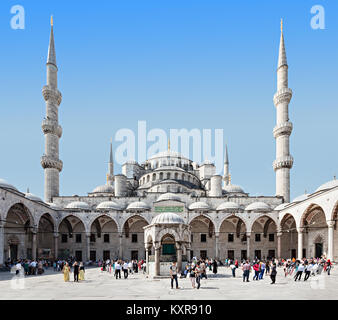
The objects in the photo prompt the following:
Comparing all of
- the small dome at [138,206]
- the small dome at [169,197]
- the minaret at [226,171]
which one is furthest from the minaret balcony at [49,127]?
the minaret at [226,171]

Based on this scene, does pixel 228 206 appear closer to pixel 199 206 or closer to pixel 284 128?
pixel 199 206

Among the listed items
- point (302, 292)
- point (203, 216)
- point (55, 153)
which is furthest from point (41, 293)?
point (55, 153)

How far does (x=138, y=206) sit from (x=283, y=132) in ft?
54.1

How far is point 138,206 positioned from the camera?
32844 mm

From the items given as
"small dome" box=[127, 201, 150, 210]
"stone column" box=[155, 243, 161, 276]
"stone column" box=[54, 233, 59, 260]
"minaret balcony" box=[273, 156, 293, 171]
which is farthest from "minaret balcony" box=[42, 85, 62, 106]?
"minaret balcony" box=[273, 156, 293, 171]

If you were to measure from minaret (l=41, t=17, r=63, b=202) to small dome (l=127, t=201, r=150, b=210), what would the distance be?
8.33 meters

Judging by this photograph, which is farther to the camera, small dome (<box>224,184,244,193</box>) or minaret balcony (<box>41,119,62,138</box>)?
small dome (<box>224,184,244,193</box>)

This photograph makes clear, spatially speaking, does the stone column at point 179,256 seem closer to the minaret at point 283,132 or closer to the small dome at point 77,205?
the small dome at point 77,205

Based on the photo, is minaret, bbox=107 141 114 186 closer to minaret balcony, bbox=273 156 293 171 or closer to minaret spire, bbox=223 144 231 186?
minaret spire, bbox=223 144 231 186

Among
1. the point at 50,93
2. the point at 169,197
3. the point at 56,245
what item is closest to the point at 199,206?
Answer: the point at 169,197

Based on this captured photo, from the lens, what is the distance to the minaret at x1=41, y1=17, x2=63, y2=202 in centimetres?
3469

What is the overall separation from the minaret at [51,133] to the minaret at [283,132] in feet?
74.5
